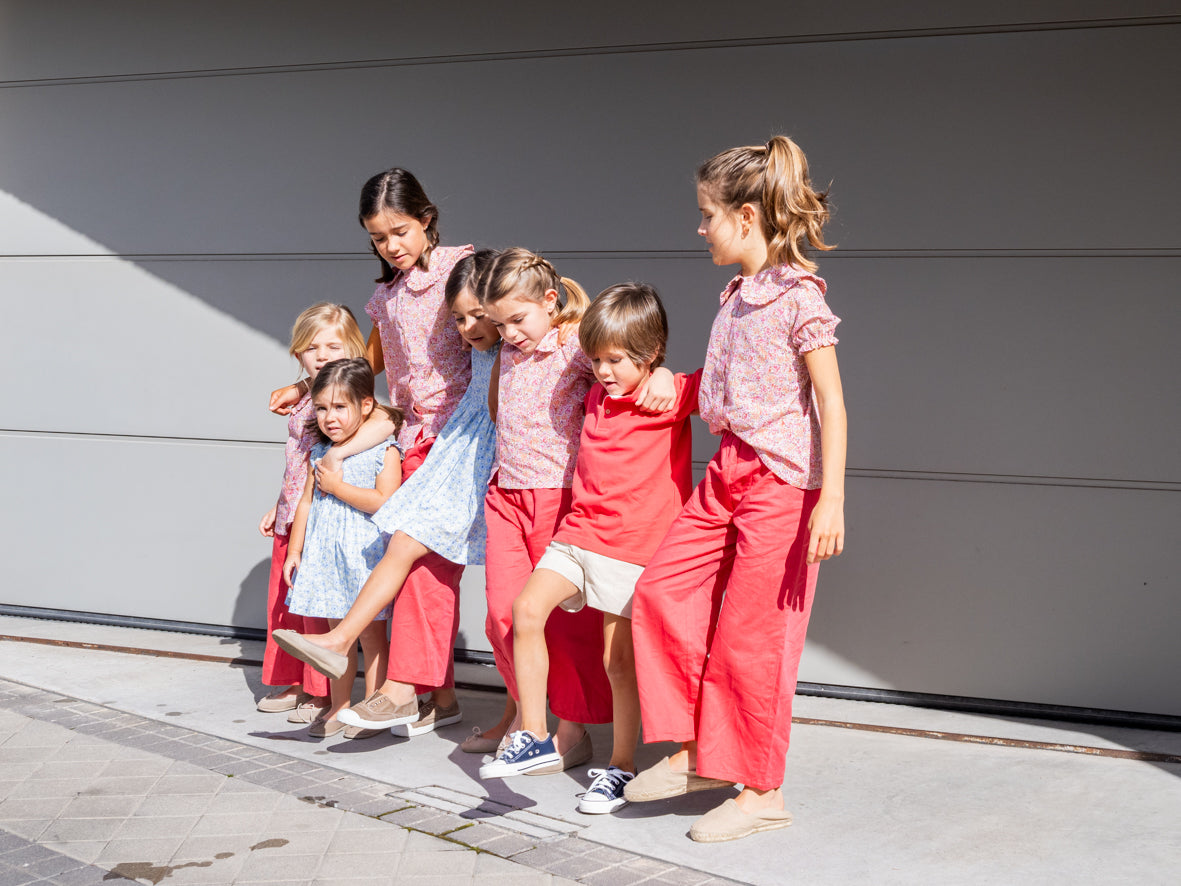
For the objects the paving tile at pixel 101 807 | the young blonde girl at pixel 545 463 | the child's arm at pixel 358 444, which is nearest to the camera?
the paving tile at pixel 101 807

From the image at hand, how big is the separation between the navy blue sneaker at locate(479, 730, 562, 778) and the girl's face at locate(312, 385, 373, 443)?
1.19 metres

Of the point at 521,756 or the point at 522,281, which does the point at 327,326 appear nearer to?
the point at 522,281

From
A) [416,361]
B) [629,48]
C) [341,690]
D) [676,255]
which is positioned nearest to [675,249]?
[676,255]

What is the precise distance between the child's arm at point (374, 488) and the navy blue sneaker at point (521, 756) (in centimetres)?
97

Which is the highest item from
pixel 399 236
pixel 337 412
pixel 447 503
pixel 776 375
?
pixel 399 236

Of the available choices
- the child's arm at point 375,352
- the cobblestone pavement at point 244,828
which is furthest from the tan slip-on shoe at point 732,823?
the child's arm at point 375,352

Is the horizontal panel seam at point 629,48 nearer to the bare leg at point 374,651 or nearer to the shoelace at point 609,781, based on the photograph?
the bare leg at point 374,651

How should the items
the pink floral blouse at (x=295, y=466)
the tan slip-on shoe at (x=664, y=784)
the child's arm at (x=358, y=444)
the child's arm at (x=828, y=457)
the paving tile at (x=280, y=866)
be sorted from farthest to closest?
the pink floral blouse at (x=295, y=466)
the child's arm at (x=358, y=444)
the tan slip-on shoe at (x=664, y=784)
the child's arm at (x=828, y=457)
the paving tile at (x=280, y=866)

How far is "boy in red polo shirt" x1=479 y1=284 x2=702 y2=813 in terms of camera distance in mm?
3217

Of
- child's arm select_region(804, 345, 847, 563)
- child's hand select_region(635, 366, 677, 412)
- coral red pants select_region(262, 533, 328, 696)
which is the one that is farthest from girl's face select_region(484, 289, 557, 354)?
coral red pants select_region(262, 533, 328, 696)

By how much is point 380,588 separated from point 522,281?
1.04 meters

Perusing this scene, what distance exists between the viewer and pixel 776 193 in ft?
9.95

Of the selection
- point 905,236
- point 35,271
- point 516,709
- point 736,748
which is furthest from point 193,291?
point 736,748

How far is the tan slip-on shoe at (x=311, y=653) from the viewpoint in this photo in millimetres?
3371
